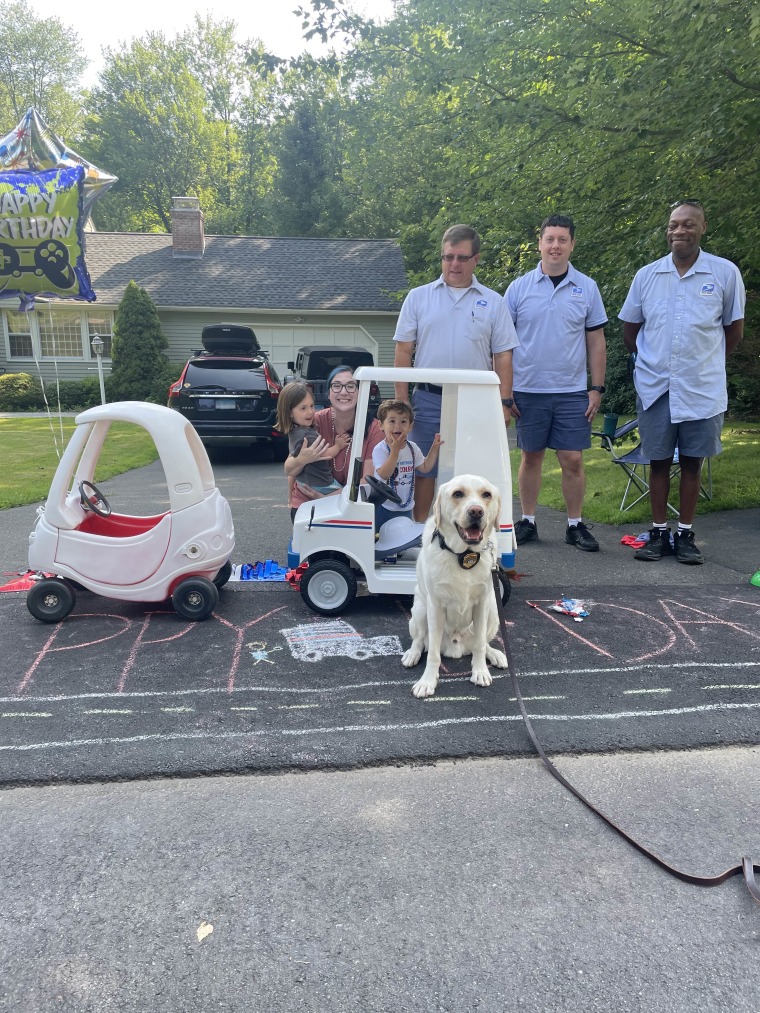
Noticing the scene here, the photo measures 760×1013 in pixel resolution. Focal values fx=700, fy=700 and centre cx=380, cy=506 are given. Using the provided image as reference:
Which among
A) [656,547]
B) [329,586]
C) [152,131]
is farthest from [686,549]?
[152,131]

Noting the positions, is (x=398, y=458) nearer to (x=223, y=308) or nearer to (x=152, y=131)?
(x=223, y=308)

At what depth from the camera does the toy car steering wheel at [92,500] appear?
4.64m

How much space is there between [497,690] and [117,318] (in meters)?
22.1

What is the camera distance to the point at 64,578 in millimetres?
4508

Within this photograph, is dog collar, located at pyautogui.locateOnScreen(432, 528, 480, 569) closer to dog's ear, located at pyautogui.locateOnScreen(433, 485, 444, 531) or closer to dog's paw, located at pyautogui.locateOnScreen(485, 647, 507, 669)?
dog's ear, located at pyautogui.locateOnScreen(433, 485, 444, 531)

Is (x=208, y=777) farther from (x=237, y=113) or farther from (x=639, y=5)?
(x=237, y=113)

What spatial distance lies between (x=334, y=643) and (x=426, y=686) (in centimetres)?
82

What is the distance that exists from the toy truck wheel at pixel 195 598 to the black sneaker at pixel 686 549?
148 inches

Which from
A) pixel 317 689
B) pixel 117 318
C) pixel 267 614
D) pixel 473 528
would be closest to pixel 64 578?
pixel 267 614

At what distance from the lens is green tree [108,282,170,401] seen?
22188 millimetres

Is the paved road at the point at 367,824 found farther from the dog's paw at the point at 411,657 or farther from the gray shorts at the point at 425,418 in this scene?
the gray shorts at the point at 425,418

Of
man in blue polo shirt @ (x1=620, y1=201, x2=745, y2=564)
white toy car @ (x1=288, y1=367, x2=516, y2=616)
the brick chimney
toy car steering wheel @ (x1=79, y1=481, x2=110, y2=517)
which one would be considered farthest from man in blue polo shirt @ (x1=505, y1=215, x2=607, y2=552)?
the brick chimney

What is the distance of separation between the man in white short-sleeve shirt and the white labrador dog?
1.53 metres

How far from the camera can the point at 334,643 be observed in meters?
4.15
